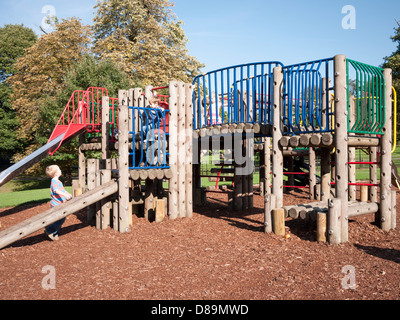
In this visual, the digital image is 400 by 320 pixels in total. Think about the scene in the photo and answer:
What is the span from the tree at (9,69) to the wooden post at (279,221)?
29.1 m

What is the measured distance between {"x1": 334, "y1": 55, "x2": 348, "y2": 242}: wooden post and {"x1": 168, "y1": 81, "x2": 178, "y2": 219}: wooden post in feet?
11.1

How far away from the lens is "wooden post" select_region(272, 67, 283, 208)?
6.42 metres

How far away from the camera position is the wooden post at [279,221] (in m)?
6.13

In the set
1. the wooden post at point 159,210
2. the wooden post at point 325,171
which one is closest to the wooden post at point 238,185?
the wooden post at point 325,171

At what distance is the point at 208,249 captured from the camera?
5645mm

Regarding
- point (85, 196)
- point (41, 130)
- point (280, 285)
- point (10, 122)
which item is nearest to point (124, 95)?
point (85, 196)

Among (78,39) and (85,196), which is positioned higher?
(78,39)

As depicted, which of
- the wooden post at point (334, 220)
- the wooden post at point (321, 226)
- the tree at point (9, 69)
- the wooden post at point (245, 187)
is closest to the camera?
the wooden post at point (334, 220)

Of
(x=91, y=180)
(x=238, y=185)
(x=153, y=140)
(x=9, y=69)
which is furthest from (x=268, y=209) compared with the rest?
(x=9, y=69)

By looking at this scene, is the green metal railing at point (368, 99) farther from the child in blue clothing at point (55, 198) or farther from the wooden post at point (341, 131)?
the child in blue clothing at point (55, 198)

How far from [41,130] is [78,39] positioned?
24.2ft

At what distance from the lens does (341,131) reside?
559 cm

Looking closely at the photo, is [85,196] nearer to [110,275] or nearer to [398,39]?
[110,275]
